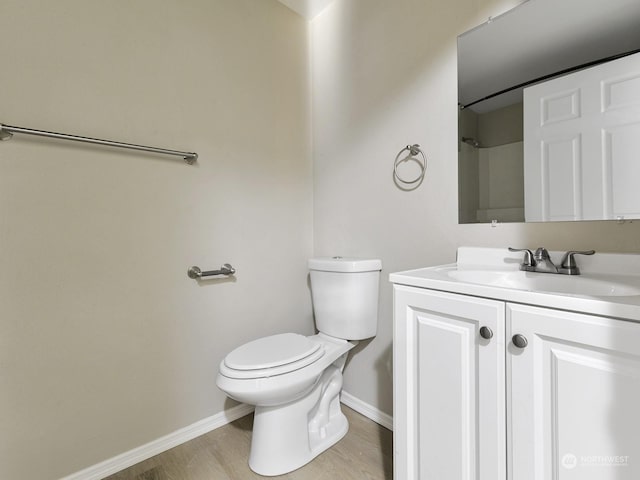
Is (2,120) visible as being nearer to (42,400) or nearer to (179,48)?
(179,48)

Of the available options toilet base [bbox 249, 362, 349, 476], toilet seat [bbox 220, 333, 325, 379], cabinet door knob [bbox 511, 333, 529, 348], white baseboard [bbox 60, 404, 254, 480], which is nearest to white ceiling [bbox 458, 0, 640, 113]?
cabinet door knob [bbox 511, 333, 529, 348]

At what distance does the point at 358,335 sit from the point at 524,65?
128cm

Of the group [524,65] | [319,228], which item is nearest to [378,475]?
[319,228]

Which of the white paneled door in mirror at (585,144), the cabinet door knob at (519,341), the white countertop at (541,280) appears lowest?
the cabinet door knob at (519,341)

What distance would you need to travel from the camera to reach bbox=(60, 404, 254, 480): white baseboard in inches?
48.2

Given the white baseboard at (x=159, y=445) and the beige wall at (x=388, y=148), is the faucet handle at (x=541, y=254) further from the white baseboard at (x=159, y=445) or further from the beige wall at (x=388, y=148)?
the white baseboard at (x=159, y=445)

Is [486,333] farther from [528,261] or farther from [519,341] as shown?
[528,261]

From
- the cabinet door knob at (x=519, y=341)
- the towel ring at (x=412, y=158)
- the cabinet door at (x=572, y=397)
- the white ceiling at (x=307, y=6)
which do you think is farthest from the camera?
the white ceiling at (x=307, y=6)

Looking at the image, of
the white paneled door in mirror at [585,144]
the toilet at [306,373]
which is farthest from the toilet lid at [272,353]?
the white paneled door in mirror at [585,144]

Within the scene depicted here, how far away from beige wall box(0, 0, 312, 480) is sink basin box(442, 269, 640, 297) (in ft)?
3.51

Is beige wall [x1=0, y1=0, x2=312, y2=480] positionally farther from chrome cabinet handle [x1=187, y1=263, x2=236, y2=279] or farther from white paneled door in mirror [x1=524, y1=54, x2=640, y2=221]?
white paneled door in mirror [x1=524, y1=54, x2=640, y2=221]

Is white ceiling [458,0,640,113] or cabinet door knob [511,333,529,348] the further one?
white ceiling [458,0,640,113]

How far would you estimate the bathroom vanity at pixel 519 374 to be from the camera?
0.58 m

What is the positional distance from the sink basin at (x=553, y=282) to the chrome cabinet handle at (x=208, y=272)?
1019mm
